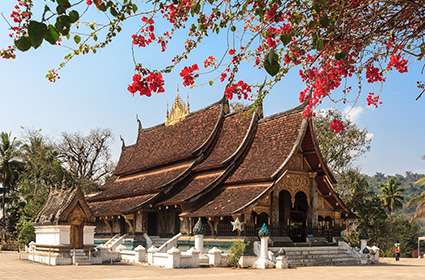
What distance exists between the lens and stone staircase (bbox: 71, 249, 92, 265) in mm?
19703

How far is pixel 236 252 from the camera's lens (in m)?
18.8

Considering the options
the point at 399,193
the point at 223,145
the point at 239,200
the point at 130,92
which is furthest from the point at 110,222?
the point at 399,193

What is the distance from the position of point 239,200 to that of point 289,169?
93.3 inches

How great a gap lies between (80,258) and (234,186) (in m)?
6.25

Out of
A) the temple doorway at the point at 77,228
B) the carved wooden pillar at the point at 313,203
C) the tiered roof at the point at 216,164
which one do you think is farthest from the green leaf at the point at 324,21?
the carved wooden pillar at the point at 313,203

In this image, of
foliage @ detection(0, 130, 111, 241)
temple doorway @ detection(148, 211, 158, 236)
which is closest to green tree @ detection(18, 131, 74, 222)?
foliage @ detection(0, 130, 111, 241)

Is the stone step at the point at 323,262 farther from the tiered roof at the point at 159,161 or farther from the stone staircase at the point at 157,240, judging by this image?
the tiered roof at the point at 159,161

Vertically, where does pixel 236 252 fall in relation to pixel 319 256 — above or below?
above

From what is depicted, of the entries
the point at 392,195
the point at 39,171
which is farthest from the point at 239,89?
the point at 392,195

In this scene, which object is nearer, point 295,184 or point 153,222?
point 295,184

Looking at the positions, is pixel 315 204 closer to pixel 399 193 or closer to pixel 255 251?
pixel 255 251

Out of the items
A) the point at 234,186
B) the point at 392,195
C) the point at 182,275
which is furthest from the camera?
the point at 392,195

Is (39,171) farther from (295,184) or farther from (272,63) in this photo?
(272,63)

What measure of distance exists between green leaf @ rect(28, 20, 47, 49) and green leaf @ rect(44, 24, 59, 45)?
26 millimetres
